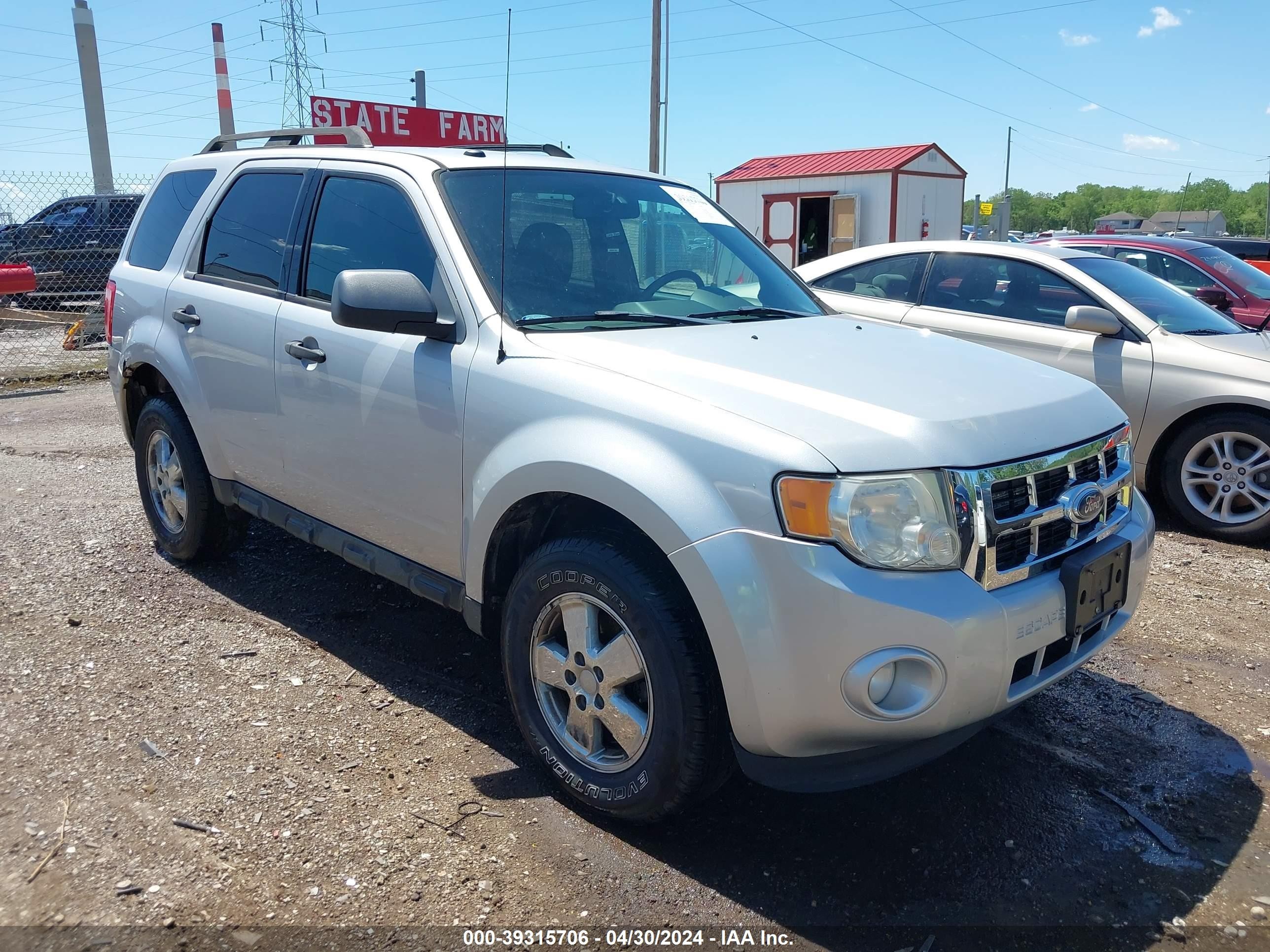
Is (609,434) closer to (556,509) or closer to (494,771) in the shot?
(556,509)

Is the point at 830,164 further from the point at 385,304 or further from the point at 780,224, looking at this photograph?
the point at 385,304

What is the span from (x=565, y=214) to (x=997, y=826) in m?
2.47

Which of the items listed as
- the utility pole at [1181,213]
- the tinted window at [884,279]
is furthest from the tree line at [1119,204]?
the tinted window at [884,279]

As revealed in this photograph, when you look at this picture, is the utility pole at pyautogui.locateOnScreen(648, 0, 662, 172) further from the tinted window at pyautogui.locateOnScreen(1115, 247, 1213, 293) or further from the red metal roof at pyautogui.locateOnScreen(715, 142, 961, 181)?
the tinted window at pyautogui.locateOnScreen(1115, 247, 1213, 293)

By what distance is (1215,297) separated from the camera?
8.88m

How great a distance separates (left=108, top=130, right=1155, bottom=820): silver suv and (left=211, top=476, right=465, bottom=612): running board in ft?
0.05

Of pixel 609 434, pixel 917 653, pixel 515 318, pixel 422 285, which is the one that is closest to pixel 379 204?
pixel 422 285

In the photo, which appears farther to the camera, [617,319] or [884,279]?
[884,279]

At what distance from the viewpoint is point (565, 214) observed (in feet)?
11.9

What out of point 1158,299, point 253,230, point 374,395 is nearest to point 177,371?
point 253,230

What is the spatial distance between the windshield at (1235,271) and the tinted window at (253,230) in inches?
344

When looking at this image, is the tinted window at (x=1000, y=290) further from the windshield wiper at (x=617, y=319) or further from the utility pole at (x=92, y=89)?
the utility pole at (x=92, y=89)

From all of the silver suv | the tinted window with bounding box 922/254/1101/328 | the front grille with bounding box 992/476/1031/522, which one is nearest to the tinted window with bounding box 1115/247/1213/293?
the tinted window with bounding box 922/254/1101/328

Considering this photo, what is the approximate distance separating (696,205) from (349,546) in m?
2.01
